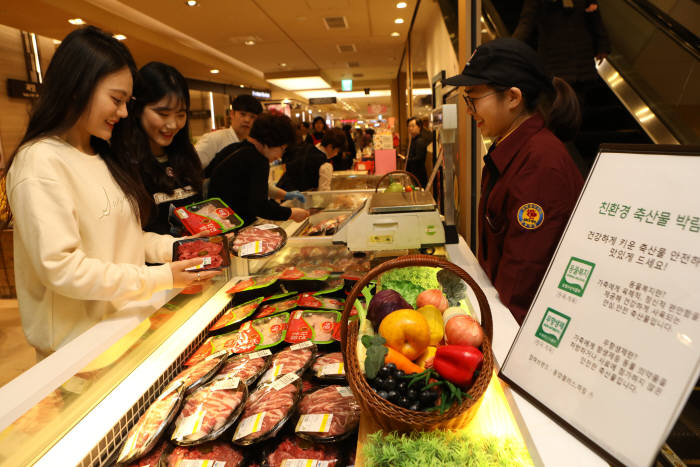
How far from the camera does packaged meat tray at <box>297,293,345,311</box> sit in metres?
1.87

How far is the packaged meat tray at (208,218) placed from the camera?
1.85 meters

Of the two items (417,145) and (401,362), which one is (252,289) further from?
(417,145)

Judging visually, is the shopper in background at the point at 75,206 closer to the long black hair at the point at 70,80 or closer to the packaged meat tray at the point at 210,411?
the long black hair at the point at 70,80

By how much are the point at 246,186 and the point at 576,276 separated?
244 cm

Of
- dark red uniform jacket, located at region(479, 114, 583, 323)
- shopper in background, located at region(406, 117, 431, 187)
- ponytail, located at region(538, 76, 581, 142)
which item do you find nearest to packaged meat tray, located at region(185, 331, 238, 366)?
dark red uniform jacket, located at region(479, 114, 583, 323)

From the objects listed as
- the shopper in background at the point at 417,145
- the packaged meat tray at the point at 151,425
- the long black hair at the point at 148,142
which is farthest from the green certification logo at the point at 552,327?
the shopper in background at the point at 417,145

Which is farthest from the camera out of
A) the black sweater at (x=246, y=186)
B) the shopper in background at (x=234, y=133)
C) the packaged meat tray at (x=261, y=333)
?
the shopper in background at (x=234, y=133)

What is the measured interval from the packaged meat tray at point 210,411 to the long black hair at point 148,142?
1.00 meters

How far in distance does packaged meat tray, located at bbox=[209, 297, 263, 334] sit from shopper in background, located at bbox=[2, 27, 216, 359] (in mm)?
241

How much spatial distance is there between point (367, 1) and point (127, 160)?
628 centimetres

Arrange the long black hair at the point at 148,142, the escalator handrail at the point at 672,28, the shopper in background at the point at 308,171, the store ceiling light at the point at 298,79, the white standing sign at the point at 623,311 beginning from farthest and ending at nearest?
the store ceiling light at the point at 298,79
the shopper in background at the point at 308,171
the escalator handrail at the point at 672,28
the long black hair at the point at 148,142
the white standing sign at the point at 623,311

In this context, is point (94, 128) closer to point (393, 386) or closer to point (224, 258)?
point (224, 258)

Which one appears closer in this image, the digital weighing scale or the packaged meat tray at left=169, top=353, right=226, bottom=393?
the packaged meat tray at left=169, top=353, right=226, bottom=393

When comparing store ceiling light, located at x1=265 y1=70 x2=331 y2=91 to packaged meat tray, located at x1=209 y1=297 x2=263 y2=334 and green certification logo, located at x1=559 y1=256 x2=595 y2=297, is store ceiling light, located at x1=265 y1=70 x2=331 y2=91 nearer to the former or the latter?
packaged meat tray, located at x1=209 y1=297 x2=263 y2=334
